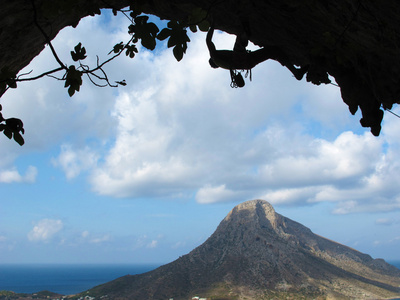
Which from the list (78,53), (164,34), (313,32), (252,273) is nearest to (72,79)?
(78,53)

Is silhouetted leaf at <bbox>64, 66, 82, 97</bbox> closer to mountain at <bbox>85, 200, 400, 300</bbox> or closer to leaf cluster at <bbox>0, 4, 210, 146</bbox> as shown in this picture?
leaf cluster at <bbox>0, 4, 210, 146</bbox>

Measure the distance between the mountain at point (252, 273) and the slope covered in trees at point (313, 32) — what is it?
330 feet

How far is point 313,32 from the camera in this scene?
433 cm

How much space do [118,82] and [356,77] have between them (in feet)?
11.1

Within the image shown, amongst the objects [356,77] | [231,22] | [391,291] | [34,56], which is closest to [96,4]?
[34,56]

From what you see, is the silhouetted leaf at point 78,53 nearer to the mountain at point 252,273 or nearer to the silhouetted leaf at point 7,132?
the silhouetted leaf at point 7,132

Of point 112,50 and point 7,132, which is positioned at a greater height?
point 112,50

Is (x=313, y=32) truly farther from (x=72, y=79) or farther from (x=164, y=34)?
(x=72, y=79)

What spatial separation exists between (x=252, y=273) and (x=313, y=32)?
114299mm

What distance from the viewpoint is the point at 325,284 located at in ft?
344

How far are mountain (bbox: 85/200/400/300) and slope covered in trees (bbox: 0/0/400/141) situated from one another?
100 m

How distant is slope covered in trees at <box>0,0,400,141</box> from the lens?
3635 mm

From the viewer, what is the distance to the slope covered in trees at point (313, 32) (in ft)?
11.9

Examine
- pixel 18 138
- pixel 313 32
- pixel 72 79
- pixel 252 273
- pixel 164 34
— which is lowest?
pixel 252 273
